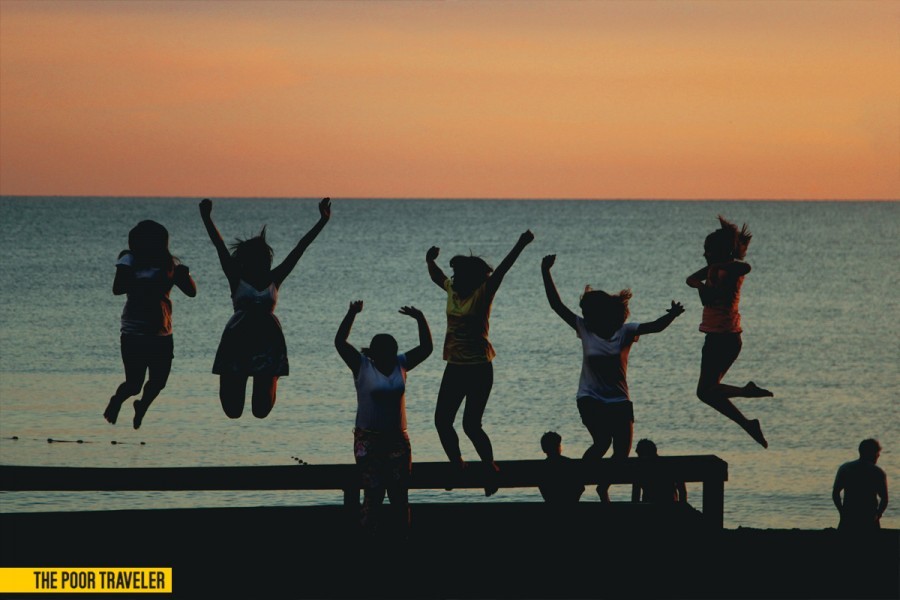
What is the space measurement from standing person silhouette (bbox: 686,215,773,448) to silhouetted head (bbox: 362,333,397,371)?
112 inches

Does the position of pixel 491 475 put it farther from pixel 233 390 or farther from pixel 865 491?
pixel 865 491

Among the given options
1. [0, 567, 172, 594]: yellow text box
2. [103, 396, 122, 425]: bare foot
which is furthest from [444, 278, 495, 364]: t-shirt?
[103, 396, 122, 425]: bare foot

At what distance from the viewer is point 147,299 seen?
11586 millimetres

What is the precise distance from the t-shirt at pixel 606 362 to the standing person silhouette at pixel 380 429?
149 cm

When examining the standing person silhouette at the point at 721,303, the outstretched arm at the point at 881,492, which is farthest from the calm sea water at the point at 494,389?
the standing person silhouette at the point at 721,303

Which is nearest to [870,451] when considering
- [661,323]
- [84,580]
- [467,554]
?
[661,323]

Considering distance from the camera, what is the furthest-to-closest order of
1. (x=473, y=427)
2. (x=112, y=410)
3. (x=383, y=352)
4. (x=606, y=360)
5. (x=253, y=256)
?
(x=112, y=410) < (x=253, y=256) < (x=473, y=427) < (x=606, y=360) < (x=383, y=352)

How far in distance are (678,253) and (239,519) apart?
464 feet

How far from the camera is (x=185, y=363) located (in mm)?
54000

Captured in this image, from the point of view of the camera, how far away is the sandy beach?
9.61 metres

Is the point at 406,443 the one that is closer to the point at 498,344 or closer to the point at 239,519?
the point at 239,519

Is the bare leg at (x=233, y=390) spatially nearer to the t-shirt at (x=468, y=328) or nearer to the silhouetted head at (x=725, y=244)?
the t-shirt at (x=468, y=328)

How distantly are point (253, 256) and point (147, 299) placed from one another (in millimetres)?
1053

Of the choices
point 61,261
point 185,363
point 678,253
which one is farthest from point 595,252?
point 185,363
